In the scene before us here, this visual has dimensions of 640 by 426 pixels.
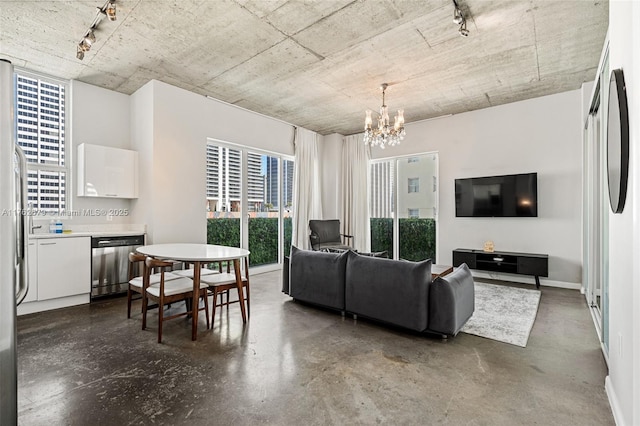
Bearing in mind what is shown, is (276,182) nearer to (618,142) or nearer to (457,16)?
(457,16)

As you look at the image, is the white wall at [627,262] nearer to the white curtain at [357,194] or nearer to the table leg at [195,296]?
the table leg at [195,296]

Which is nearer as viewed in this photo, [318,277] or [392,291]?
[392,291]

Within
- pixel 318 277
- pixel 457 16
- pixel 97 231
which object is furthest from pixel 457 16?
pixel 97 231

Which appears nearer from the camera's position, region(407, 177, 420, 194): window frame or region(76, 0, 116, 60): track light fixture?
→ region(76, 0, 116, 60): track light fixture

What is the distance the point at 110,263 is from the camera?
414 centimetres

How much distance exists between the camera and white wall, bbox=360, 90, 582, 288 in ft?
15.4

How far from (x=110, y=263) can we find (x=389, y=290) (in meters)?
3.65

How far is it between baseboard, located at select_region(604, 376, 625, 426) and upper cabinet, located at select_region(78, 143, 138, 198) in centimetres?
540

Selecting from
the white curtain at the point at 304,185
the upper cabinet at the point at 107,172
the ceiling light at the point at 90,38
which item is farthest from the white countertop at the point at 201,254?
the white curtain at the point at 304,185

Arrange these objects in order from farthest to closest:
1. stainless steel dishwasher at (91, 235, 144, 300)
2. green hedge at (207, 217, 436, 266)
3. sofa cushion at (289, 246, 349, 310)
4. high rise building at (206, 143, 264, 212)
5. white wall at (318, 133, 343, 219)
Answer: white wall at (318, 133, 343, 219) < green hedge at (207, 217, 436, 266) < high rise building at (206, 143, 264, 212) < stainless steel dishwasher at (91, 235, 144, 300) < sofa cushion at (289, 246, 349, 310)

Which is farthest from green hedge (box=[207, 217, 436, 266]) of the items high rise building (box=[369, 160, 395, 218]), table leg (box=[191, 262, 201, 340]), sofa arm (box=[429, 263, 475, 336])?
sofa arm (box=[429, 263, 475, 336])

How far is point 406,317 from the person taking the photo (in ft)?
9.52

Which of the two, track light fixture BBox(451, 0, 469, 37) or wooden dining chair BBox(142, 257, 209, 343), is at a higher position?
track light fixture BBox(451, 0, 469, 37)

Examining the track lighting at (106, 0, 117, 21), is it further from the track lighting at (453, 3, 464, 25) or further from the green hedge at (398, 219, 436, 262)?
the green hedge at (398, 219, 436, 262)
